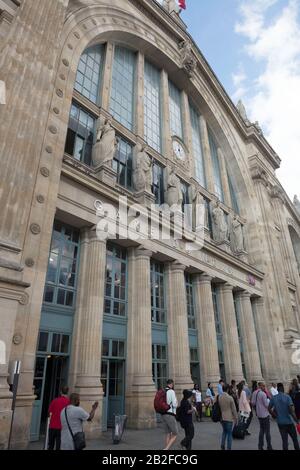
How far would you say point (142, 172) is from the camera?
16.5 meters

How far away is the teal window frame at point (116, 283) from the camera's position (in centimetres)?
1356

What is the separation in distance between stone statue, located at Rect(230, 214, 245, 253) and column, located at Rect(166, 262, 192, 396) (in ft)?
30.3

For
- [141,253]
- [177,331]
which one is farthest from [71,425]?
[177,331]

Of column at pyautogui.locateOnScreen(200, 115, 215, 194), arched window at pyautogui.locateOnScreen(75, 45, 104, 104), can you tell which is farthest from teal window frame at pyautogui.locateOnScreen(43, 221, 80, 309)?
column at pyautogui.locateOnScreen(200, 115, 215, 194)

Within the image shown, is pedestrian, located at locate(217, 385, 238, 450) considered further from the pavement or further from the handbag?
the handbag

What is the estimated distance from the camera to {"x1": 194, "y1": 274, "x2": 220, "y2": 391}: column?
17078 millimetres

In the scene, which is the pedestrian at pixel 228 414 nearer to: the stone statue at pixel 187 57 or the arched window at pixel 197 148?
the arched window at pixel 197 148

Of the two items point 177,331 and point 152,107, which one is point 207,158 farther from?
point 177,331

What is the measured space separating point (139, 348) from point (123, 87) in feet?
50.0

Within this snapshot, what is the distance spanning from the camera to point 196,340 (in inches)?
702

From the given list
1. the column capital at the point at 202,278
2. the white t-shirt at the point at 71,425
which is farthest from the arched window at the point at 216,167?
the white t-shirt at the point at 71,425

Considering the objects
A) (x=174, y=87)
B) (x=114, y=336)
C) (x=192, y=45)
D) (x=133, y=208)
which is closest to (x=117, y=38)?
(x=174, y=87)

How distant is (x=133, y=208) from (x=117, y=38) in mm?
11924

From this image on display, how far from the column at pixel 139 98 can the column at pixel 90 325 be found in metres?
8.72
